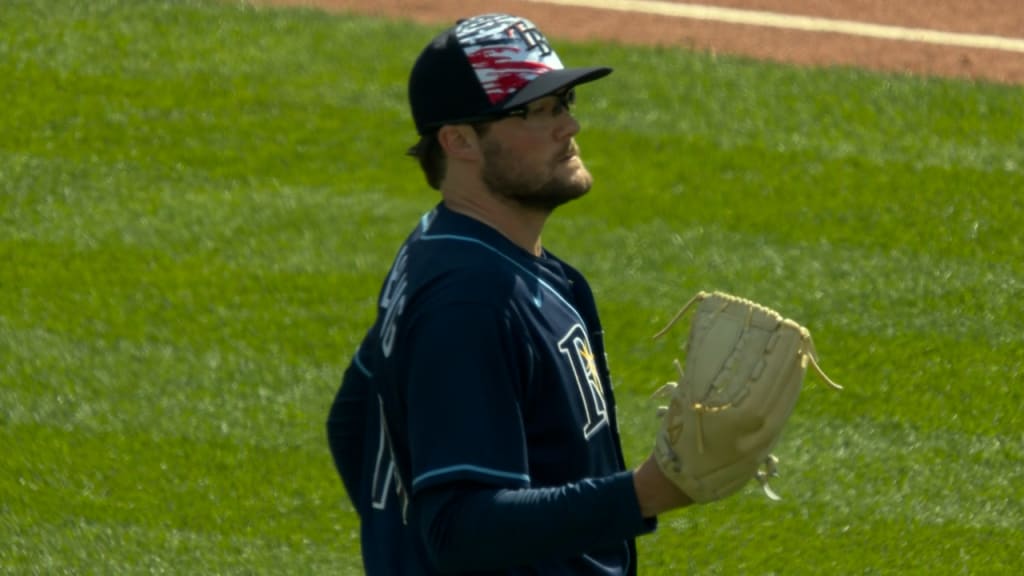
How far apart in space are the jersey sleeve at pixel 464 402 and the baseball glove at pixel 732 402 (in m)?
0.27

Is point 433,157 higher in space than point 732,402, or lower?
higher

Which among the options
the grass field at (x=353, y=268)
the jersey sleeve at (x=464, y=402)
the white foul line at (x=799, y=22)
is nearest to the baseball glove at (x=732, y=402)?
the jersey sleeve at (x=464, y=402)

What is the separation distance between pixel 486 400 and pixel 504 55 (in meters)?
0.71

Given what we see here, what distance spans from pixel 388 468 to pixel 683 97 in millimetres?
6004

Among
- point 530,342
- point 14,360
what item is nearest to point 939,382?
point 14,360

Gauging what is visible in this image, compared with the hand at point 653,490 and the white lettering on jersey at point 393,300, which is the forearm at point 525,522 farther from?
the white lettering on jersey at point 393,300

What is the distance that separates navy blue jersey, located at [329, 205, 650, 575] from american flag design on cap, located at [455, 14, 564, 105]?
267 millimetres

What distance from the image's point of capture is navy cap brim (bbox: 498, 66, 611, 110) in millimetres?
3389

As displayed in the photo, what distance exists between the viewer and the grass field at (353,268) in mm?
6090

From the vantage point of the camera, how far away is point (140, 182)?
8.54 metres

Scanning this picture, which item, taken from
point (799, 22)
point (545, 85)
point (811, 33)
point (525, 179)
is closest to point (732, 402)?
point (525, 179)

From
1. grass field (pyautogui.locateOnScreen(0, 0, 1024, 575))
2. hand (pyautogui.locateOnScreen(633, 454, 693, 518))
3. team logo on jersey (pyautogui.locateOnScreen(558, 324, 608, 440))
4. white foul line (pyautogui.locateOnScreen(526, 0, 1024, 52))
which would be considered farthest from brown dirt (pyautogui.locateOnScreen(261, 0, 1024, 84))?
hand (pyautogui.locateOnScreen(633, 454, 693, 518))

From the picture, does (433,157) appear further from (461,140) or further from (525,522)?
(525,522)

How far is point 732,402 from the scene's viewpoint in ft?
10.3
